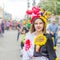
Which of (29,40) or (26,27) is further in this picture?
(26,27)

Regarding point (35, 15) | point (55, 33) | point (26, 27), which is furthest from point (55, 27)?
point (35, 15)

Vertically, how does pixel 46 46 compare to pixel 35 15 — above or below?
below

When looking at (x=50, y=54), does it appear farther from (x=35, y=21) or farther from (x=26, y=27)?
(x=26, y=27)

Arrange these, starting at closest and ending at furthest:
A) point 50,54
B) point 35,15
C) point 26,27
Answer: point 50,54 → point 35,15 → point 26,27

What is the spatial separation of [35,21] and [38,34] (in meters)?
0.22

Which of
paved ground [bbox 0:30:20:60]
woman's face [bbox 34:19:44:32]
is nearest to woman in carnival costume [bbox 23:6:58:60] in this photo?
woman's face [bbox 34:19:44:32]

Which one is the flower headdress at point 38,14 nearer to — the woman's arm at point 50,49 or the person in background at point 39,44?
the person in background at point 39,44

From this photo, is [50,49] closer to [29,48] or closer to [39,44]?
[39,44]

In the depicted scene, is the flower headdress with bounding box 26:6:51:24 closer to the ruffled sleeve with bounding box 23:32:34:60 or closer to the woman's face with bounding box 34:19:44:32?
the woman's face with bounding box 34:19:44:32

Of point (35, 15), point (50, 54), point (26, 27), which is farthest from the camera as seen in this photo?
point (26, 27)

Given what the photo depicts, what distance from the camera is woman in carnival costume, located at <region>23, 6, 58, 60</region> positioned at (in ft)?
17.0

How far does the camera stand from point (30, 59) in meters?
5.27

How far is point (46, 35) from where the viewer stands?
5.27 m

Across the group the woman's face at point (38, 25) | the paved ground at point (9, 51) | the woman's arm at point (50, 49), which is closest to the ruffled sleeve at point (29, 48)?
the woman's face at point (38, 25)
